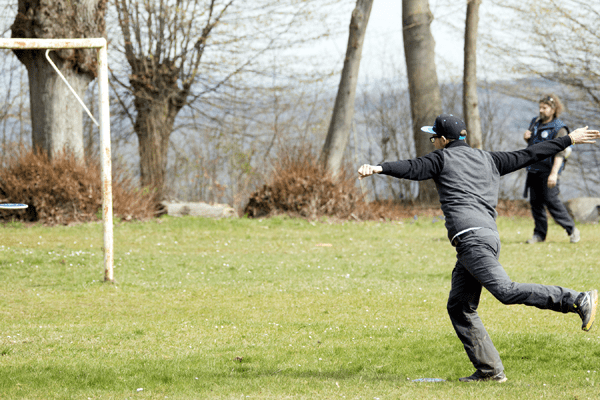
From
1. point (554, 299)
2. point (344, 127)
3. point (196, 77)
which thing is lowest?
point (554, 299)

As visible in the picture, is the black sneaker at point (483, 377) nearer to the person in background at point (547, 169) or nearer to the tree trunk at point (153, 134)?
the person in background at point (547, 169)

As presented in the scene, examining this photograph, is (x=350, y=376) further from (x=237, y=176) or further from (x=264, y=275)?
(x=237, y=176)

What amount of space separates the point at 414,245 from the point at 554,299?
339 inches

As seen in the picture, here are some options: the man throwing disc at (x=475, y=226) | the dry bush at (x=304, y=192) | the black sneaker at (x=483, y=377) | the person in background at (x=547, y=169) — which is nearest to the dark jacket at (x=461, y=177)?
the man throwing disc at (x=475, y=226)

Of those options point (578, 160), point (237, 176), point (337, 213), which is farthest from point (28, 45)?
point (578, 160)

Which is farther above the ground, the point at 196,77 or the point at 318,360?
the point at 196,77

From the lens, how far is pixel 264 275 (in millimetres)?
9367

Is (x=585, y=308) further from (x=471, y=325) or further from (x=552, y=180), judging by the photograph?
(x=552, y=180)

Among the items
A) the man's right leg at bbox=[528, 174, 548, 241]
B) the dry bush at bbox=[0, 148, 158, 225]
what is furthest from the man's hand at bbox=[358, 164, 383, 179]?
the dry bush at bbox=[0, 148, 158, 225]

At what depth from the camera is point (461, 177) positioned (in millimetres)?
4383

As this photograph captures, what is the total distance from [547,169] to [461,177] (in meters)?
6.99

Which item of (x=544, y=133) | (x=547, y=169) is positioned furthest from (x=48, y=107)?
(x=547, y=169)

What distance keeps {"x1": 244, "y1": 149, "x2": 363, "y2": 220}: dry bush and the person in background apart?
6103mm

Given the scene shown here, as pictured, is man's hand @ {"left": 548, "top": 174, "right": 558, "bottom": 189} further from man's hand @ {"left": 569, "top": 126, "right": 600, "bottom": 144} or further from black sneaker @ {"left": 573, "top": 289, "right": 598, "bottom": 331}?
black sneaker @ {"left": 573, "top": 289, "right": 598, "bottom": 331}
